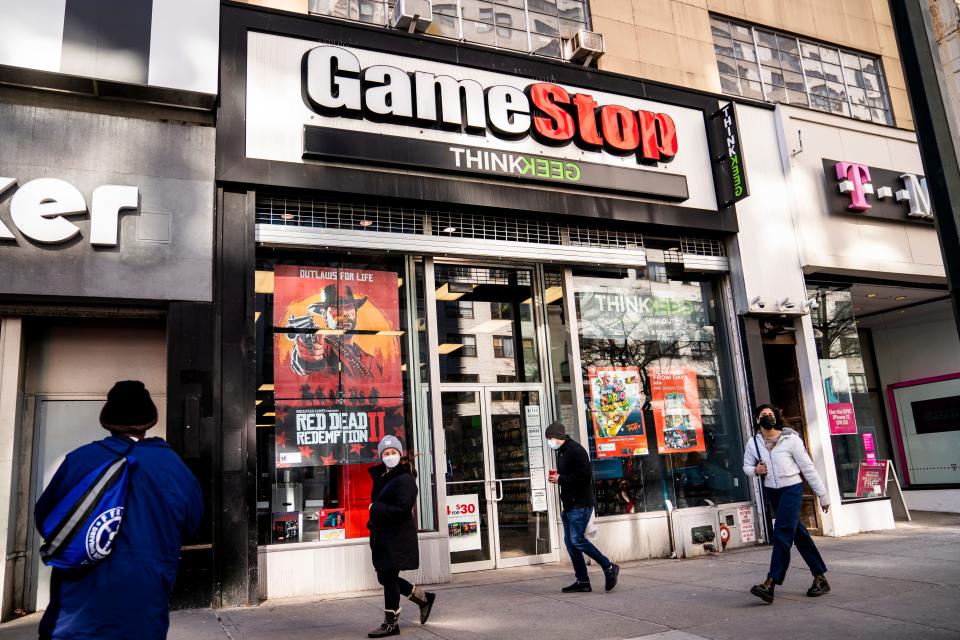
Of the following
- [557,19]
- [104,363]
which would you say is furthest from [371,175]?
[557,19]

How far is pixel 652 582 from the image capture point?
27.4 feet

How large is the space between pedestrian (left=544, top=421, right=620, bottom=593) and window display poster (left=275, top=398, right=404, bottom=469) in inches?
89.7

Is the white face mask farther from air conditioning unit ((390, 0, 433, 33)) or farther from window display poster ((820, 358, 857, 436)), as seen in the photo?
window display poster ((820, 358, 857, 436))

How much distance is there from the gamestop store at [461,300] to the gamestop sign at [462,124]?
0.11 ft

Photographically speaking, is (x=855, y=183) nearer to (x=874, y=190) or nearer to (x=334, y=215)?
(x=874, y=190)

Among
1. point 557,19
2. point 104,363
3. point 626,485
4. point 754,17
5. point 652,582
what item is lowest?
point 652,582

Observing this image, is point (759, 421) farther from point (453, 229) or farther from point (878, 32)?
point (878, 32)

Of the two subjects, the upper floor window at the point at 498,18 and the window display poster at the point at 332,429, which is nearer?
the window display poster at the point at 332,429

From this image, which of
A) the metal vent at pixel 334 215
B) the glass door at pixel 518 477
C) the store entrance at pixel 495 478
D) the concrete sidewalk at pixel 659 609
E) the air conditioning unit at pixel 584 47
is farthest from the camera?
the air conditioning unit at pixel 584 47

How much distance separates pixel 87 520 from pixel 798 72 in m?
14.8

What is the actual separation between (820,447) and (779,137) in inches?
209

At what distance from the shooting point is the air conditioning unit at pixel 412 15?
10.0 metres

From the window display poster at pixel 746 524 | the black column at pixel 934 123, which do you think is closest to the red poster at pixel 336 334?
the window display poster at pixel 746 524

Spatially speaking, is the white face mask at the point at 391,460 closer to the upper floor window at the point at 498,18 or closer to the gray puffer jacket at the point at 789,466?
the gray puffer jacket at the point at 789,466
